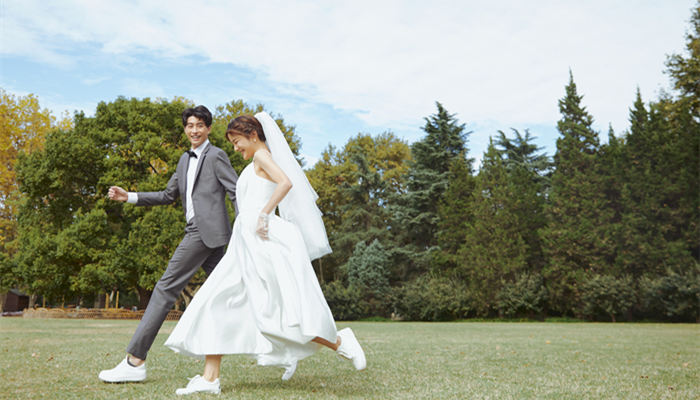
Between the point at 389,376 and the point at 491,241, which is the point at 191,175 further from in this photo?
the point at 491,241

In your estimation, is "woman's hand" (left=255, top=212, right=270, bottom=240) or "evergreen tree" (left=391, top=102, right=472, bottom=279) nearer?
"woman's hand" (left=255, top=212, right=270, bottom=240)

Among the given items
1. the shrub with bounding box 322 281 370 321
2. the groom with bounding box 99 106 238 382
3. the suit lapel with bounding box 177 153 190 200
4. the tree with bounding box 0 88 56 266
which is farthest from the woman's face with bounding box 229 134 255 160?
the tree with bounding box 0 88 56 266

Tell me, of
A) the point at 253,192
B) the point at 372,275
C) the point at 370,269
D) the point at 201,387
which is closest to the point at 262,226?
the point at 253,192

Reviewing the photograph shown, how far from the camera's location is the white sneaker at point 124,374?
4.68m

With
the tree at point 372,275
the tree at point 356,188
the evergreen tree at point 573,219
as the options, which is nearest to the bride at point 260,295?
the evergreen tree at point 573,219

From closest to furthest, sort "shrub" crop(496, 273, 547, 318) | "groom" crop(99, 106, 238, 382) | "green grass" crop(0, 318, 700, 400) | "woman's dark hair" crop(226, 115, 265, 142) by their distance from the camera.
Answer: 1. "green grass" crop(0, 318, 700, 400)
2. "woman's dark hair" crop(226, 115, 265, 142)
3. "groom" crop(99, 106, 238, 382)
4. "shrub" crop(496, 273, 547, 318)

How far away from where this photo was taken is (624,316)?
28250mm

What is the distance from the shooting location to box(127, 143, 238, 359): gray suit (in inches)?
189

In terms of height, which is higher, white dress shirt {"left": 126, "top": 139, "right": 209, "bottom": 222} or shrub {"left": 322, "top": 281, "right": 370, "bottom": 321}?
white dress shirt {"left": 126, "top": 139, "right": 209, "bottom": 222}

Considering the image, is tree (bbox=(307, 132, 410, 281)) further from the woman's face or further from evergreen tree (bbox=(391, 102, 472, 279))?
the woman's face

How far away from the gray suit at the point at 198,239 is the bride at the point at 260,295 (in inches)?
15.0

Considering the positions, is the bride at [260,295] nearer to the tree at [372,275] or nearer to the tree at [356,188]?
the tree at [372,275]

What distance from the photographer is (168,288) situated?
482 centimetres

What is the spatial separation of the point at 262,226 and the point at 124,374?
1.82 meters
